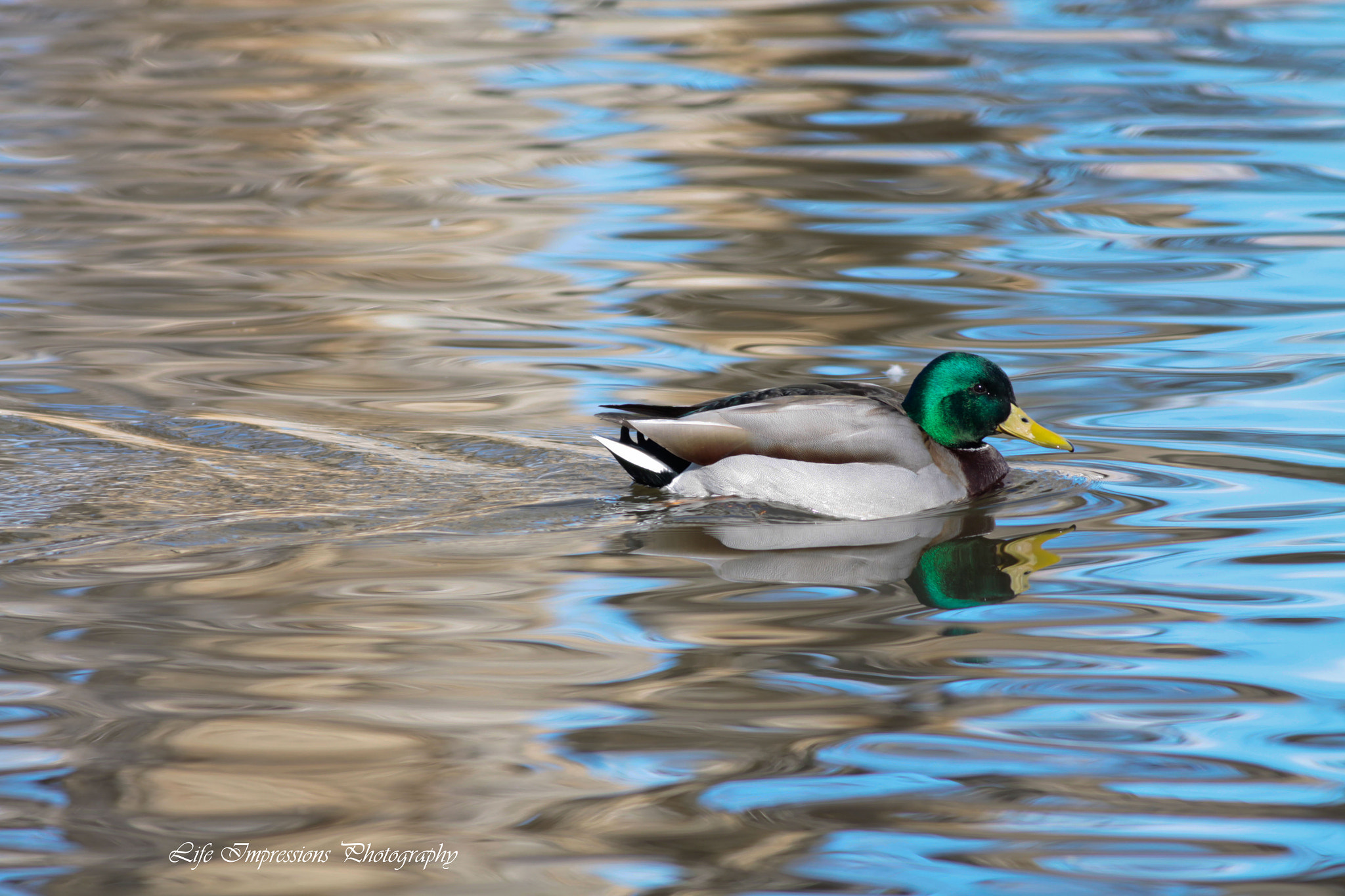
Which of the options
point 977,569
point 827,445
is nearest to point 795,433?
point 827,445

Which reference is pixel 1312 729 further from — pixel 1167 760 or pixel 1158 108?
pixel 1158 108

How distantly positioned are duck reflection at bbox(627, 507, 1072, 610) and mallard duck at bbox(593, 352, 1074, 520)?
0.37 feet

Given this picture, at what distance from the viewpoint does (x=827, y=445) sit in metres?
6.34

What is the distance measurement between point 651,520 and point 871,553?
Answer: 824 millimetres

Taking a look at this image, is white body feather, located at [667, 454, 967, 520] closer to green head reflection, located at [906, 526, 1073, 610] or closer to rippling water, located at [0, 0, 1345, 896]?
rippling water, located at [0, 0, 1345, 896]

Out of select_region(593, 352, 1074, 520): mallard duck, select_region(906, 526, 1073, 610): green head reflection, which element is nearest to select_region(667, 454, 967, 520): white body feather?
select_region(593, 352, 1074, 520): mallard duck

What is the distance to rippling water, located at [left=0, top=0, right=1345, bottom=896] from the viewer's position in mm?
4020

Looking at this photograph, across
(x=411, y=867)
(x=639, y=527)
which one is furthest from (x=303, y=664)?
(x=639, y=527)

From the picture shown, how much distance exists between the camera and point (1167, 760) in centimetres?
430

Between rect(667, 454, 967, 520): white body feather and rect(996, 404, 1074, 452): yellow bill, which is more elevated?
rect(996, 404, 1074, 452): yellow bill

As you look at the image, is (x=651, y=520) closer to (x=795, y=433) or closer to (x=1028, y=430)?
(x=795, y=433)

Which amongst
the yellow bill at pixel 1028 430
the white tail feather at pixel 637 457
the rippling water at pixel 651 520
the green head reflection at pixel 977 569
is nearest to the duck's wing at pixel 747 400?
the white tail feather at pixel 637 457

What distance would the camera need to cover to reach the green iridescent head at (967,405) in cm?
668

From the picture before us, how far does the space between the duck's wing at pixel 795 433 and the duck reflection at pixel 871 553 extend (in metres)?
0.23
